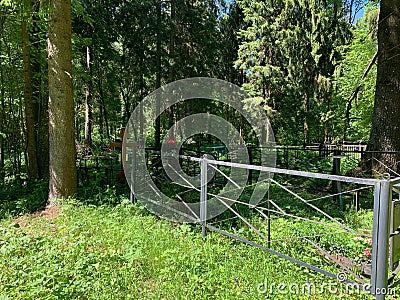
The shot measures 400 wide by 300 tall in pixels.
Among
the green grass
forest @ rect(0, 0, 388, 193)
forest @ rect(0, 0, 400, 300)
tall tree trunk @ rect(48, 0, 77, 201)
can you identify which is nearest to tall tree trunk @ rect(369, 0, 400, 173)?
forest @ rect(0, 0, 400, 300)

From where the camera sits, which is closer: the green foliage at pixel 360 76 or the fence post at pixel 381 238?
the fence post at pixel 381 238

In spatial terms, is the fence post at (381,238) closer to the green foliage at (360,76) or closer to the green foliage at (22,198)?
the green foliage at (22,198)

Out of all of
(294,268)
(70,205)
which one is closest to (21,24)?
(70,205)

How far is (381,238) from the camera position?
1.87 metres

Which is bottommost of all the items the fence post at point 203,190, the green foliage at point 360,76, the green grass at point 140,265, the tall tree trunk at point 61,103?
the green grass at point 140,265

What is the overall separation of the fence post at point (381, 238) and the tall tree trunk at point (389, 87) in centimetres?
453

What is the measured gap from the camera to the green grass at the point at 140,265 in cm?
245

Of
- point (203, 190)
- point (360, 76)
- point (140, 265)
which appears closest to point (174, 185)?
→ point (203, 190)

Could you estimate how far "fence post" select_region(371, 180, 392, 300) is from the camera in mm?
1847

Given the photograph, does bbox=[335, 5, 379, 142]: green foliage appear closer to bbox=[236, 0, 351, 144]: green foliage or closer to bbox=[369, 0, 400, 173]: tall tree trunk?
bbox=[236, 0, 351, 144]: green foliage

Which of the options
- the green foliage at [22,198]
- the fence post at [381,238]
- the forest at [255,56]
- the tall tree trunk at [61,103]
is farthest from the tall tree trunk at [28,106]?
the fence post at [381,238]

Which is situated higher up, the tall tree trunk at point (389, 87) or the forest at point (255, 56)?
the forest at point (255, 56)

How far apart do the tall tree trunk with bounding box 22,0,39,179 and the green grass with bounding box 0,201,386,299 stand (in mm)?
2772

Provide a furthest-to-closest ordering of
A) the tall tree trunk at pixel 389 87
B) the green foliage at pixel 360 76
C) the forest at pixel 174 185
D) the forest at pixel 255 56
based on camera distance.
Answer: the forest at pixel 255 56 < the green foliage at pixel 360 76 < the tall tree trunk at pixel 389 87 < the forest at pixel 174 185
